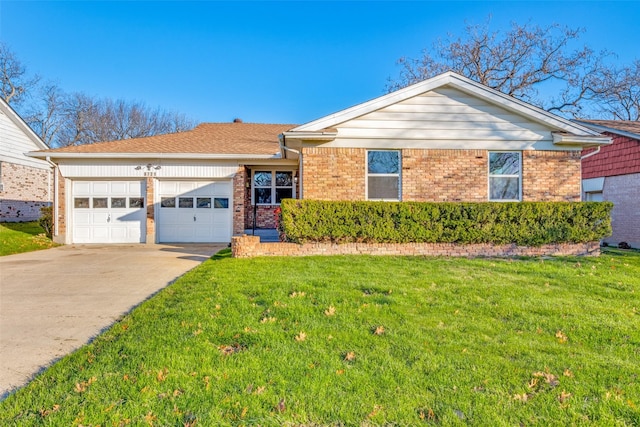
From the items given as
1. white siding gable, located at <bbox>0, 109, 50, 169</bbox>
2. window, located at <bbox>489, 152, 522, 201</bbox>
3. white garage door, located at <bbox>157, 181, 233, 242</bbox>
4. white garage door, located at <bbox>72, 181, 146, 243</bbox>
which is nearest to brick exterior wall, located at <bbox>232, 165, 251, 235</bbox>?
white garage door, located at <bbox>157, 181, 233, 242</bbox>

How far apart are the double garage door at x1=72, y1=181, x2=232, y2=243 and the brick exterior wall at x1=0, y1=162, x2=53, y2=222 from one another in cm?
678

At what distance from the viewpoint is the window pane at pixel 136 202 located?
41.9ft

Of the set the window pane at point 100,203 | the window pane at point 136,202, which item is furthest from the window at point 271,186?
the window pane at point 100,203

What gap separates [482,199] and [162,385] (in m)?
9.36

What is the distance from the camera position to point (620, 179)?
12477 millimetres

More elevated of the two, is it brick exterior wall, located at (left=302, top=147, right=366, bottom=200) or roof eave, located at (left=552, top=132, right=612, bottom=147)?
roof eave, located at (left=552, top=132, right=612, bottom=147)

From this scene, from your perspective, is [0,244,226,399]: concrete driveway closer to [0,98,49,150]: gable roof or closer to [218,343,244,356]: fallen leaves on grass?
[218,343,244,356]: fallen leaves on grass

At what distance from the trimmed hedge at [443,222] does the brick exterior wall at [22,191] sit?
15422 mm

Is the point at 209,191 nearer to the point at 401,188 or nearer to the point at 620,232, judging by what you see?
the point at 401,188

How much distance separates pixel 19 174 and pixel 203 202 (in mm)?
11521

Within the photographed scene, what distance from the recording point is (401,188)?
9906mm

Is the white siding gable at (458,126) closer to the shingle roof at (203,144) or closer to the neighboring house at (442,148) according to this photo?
the neighboring house at (442,148)

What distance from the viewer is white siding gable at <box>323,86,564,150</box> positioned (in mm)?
9820

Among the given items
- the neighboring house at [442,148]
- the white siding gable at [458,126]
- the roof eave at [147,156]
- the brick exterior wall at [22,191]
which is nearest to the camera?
the neighboring house at [442,148]
